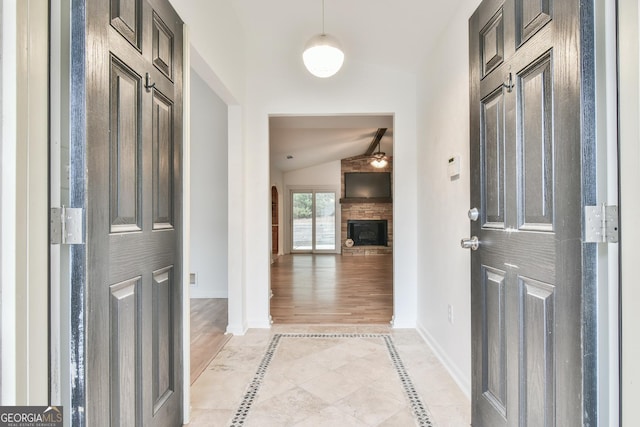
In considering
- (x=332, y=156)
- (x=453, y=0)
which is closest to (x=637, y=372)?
(x=453, y=0)

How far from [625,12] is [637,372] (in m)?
0.86

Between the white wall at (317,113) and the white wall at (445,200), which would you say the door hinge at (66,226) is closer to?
the white wall at (445,200)

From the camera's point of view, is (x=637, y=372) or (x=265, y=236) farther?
(x=265, y=236)

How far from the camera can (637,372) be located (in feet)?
2.62

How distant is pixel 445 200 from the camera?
7.89 ft

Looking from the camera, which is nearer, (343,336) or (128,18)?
(128,18)

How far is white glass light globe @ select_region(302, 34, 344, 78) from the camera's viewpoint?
7.39 feet

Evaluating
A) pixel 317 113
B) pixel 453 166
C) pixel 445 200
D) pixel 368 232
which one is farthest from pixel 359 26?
pixel 368 232

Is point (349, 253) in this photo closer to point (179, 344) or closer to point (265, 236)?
point (265, 236)

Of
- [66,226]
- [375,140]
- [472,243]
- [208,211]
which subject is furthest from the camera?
[375,140]

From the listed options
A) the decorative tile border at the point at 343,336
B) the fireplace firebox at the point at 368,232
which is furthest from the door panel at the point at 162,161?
the fireplace firebox at the point at 368,232

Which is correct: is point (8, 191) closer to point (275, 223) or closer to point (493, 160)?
point (493, 160)

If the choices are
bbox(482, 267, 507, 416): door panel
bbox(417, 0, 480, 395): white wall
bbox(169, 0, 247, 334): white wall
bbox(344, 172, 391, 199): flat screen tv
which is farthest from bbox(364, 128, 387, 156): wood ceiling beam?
bbox(482, 267, 507, 416): door panel

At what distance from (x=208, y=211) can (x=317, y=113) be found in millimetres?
2025
